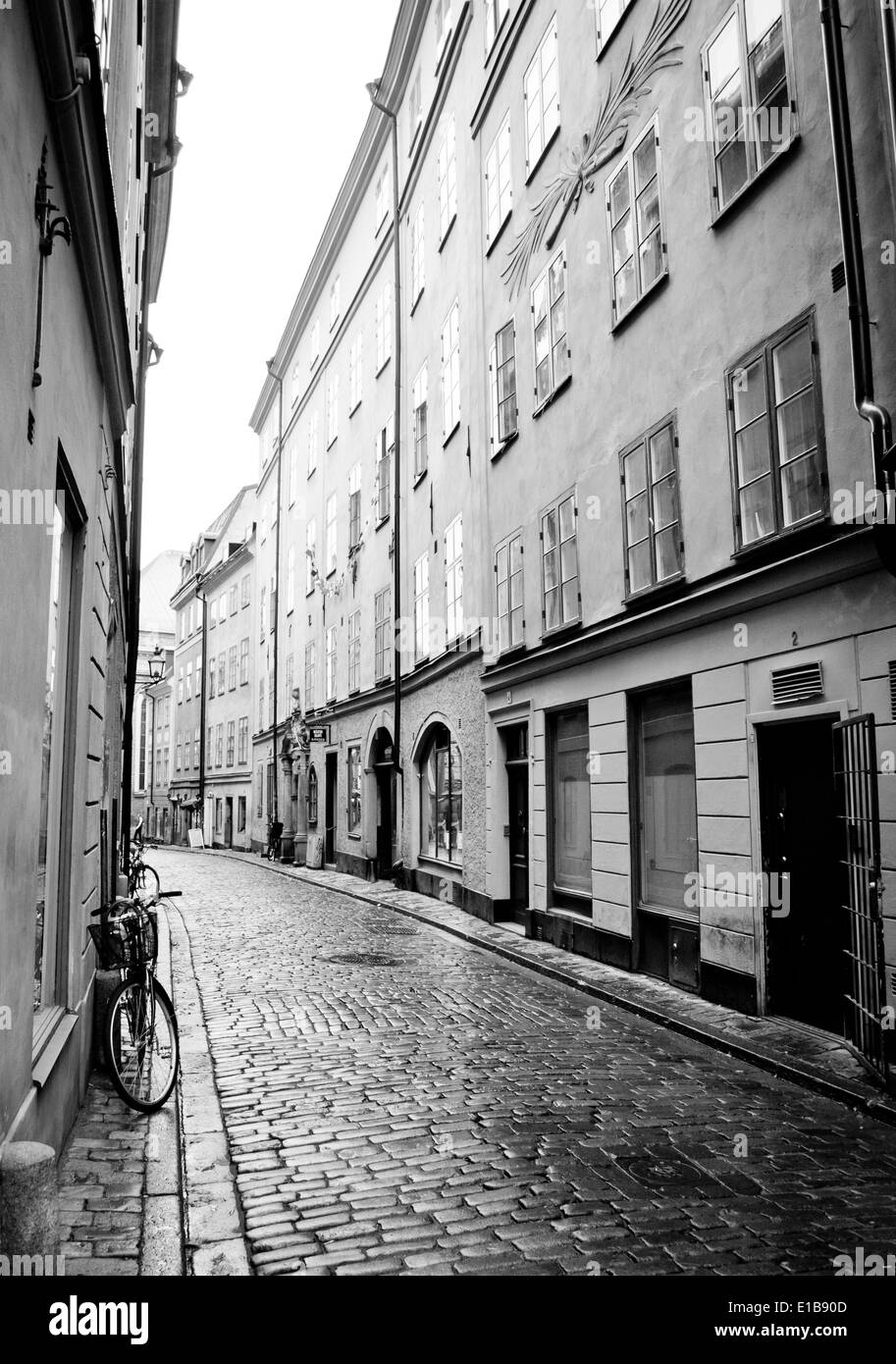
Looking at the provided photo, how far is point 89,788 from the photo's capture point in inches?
279

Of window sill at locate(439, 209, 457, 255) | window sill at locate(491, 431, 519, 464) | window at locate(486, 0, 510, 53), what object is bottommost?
window sill at locate(491, 431, 519, 464)

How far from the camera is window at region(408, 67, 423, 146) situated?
891 inches

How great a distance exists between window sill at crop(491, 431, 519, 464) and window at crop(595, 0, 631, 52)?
16.6ft

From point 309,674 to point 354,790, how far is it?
6.84 meters

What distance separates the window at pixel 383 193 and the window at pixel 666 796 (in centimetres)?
1896

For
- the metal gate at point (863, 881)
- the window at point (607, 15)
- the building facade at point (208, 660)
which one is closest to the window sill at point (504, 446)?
the window at point (607, 15)

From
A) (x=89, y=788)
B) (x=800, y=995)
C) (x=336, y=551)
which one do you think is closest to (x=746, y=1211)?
(x=800, y=995)

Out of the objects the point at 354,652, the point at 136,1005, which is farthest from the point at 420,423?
the point at 136,1005

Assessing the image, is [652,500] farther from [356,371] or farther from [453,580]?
[356,371]

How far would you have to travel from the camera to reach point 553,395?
13.8 m

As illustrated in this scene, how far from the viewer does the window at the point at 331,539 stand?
3023cm

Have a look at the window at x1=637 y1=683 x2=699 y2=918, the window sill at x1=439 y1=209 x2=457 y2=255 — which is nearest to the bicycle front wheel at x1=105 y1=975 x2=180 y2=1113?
the window at x1=637 y1=683 x2=699 y2=918

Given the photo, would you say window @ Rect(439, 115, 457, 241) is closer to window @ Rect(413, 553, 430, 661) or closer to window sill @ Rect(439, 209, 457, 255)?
window sill @ Rect(439, 209, 457, 255)

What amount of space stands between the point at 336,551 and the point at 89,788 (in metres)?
23.2
